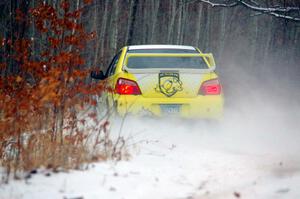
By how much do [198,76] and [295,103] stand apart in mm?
11815

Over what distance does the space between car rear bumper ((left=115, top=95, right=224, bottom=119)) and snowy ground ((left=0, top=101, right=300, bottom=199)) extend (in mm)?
169

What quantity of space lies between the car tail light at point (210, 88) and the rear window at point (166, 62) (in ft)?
1.40

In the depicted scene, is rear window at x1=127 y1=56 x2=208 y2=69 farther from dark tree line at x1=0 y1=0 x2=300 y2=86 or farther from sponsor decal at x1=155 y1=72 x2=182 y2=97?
dark tree line at x1=0 y1=0 x2=300 y2=86

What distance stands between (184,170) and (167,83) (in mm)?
2335

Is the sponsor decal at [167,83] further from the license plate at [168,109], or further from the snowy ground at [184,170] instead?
the snowy ground at [184,170]

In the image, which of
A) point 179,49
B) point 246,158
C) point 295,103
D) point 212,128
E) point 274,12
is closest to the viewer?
point 246,158

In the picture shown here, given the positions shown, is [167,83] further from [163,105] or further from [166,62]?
[166,62]

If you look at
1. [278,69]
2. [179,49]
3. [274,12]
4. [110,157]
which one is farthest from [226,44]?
[110,157]

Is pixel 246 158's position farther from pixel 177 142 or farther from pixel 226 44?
pixel 226 44

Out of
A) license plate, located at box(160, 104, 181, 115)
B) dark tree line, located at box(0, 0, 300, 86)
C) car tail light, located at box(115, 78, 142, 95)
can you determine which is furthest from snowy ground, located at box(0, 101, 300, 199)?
dark tree line, located at box(0, 0, 300, 86)

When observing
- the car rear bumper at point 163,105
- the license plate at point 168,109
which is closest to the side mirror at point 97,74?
the car rear bumper at point 163,105

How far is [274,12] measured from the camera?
13047 millimetres

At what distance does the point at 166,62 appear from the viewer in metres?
8.64

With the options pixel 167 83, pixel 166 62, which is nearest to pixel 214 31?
pixel 166 62
